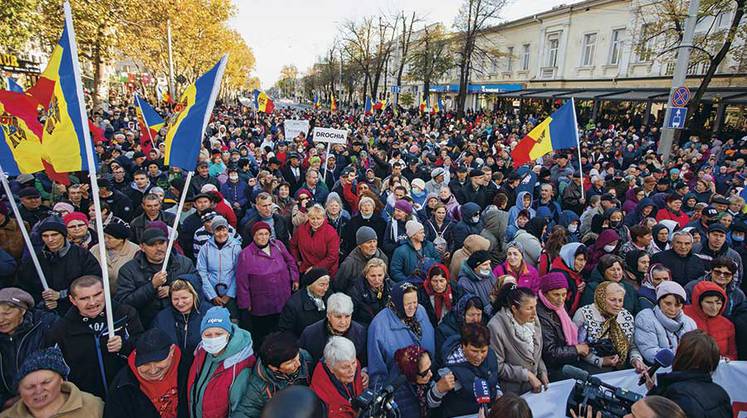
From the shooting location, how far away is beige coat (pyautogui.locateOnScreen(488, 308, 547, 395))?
3.09 meters

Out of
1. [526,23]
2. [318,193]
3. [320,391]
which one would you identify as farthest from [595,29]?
[320,391]

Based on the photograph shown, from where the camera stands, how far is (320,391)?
2645 mm

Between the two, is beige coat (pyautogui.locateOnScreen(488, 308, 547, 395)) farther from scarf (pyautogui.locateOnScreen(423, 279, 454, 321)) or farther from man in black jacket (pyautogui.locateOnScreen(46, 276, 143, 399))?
man in black jacket (pyautogui.locateOnScreen(46, 276, 143, 399))

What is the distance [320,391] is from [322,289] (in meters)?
1.02

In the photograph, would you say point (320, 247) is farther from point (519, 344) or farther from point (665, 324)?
point (665, 324)

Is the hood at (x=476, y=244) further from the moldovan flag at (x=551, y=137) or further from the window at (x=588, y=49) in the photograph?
the window at (x=588, y=49)

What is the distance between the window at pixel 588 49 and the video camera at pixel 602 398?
32288 mm

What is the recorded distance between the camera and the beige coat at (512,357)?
309cm

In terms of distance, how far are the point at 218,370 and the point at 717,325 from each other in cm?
408

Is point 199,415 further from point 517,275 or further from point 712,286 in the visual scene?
point 712,286

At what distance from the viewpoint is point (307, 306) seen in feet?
11.6

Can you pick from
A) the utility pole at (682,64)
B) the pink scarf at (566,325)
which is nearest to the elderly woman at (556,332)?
the pink scarf at (566,325)

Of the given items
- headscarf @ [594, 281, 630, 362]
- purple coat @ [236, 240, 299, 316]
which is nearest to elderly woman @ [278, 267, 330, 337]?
purple coat @ [236, 240, 299, 316]

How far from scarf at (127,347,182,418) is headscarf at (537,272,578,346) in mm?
2893
